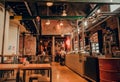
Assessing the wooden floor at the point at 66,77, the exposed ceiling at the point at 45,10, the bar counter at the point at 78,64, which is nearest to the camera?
the wooden floor at the point at 66,77

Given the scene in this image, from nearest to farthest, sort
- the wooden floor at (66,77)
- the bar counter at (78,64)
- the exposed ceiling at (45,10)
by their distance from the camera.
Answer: the wooden floor at (66,77)
the bar counter at (78,64)
the exposed ceiling at (45,10)

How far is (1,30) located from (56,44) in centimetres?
1322

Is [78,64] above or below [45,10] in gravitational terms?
below

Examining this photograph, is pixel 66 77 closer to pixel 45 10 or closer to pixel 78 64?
pixel 78 64

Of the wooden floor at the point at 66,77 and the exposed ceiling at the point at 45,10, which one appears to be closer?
the wooden floor at the point at 66,77

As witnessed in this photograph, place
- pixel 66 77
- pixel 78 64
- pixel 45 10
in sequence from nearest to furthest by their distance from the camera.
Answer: pixel 66 77 → pixel 78 64 → pixel 45 10

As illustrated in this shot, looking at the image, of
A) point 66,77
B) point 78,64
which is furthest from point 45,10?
point 66,77

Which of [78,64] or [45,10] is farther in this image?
[45,10]

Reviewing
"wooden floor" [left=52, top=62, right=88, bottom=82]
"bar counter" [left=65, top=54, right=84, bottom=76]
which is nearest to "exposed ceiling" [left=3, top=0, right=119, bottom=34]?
"bar counter" [left=65, top=54, right=84, bottom=76]

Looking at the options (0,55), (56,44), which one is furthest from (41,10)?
(0,55)

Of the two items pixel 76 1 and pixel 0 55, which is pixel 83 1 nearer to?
pixel 76 1

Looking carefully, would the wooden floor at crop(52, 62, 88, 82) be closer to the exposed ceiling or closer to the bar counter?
the bar counter

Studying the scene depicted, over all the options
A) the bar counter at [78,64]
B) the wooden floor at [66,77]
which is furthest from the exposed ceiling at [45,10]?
the wooden floor at [66,77]

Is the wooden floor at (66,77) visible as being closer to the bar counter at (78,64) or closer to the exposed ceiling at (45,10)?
the bar counter at (78,64)
